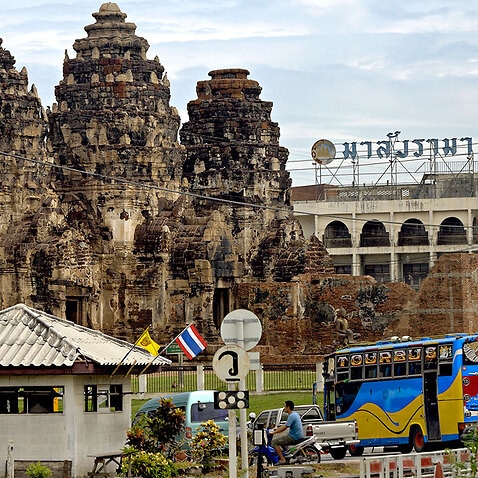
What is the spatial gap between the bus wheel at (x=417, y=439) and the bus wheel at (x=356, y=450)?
5.69 feet

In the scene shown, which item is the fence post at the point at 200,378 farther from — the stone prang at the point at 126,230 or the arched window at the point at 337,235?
the arched window at the point at 337,235

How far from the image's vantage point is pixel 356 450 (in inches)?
1356

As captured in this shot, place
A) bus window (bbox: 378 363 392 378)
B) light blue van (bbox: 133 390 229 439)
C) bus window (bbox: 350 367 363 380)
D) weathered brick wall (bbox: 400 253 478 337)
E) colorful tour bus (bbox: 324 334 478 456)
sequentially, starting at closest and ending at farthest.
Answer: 1. colorful tour bus (bbox: 324 334 478 456)
2. light blue van (bbox: 133 390 229 439)
3. bus window (bbox: 378 363 392 378)
4. bus window (bbox: 350 367 363 380)
5. weathered brick wall (bbox: 400 253 478 337)

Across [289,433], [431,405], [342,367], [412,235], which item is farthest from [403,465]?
[412,235]

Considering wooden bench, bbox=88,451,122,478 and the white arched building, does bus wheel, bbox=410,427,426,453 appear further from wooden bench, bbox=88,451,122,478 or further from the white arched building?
the white arched building

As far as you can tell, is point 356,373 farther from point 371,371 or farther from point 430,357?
point 430,357

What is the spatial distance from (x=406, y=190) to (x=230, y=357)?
261 feet

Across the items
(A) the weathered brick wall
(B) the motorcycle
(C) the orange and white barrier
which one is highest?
(A) the weathered brick wall

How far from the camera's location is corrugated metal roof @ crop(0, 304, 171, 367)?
27656 mm

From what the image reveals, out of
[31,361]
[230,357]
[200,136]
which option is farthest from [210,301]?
[230,357]

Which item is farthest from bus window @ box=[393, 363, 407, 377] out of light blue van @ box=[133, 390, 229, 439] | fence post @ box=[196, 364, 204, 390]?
fence post @ box=[196, 364, 204, 390]

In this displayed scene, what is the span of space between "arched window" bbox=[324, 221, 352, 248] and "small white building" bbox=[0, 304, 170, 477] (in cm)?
7501

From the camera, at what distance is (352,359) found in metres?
35.0

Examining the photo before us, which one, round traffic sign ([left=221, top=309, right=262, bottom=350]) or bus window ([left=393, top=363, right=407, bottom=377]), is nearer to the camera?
round traffic sign ([left=221, top=309, right=262, bottom=350])
